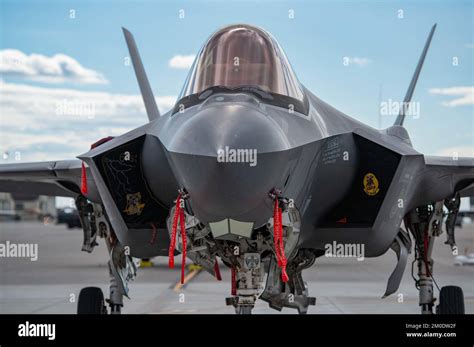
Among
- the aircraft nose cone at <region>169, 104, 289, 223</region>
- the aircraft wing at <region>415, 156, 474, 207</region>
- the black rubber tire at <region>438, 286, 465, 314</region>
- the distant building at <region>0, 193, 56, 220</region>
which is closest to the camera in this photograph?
the aircraft nose cone at <region>169, 104, 289, 223</region>

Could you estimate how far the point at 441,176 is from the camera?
809 cm

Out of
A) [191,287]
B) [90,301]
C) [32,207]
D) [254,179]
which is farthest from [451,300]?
[32,207]

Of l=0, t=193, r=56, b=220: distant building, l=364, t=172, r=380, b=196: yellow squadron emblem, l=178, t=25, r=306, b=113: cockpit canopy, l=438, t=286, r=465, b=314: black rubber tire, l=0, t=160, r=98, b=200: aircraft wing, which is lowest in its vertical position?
l=438, t=286, r=465, b=314: black rubber tire

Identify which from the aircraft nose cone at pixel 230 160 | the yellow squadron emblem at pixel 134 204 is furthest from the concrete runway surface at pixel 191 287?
the aircraft nose cone at pixel 230 160

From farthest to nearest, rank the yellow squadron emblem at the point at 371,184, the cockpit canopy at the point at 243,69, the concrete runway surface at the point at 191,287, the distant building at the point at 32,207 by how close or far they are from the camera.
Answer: the distant building at the point at 32,207, the concrete runway surface at the point at 191,287, the yellow squadron emblem at the point at 371,184, the cockpit canopy at the point at 243,69

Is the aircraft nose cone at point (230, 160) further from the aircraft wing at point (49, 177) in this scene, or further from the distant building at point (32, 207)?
the distant building at point (32, 207)

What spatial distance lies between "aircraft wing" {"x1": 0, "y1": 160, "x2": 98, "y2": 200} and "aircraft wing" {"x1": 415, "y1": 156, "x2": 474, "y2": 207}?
3.02m

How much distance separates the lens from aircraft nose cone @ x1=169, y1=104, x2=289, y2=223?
4.97 m

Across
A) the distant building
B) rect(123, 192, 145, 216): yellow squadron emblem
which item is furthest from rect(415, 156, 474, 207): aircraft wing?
the distant building

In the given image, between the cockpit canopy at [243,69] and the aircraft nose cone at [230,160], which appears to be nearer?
the aircraft nose cone at [230,160]

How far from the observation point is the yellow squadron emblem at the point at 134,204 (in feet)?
22.9

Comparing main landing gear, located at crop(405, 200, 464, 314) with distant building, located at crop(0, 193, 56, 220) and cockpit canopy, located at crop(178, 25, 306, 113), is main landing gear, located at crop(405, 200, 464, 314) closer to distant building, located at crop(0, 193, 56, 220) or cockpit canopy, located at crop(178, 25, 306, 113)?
cockpit canopy, located at crop(178, 25, 306, 113)
